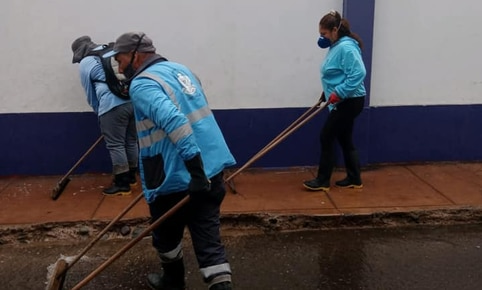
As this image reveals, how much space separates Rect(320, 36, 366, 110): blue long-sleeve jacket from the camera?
5.06 metres

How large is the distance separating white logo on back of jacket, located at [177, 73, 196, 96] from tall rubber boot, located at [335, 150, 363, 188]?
263 cm

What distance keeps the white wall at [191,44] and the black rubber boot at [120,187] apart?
0.91 metres

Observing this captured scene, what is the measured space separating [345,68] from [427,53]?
1.49 metres

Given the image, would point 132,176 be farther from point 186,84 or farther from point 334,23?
point 186,84

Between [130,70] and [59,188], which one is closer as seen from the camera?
[130,70]

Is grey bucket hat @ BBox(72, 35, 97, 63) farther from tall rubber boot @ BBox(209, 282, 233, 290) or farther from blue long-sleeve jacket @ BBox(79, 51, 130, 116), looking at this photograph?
tall rubber boot @ BBox(209, 282, 233, 290)

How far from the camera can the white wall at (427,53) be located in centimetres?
603

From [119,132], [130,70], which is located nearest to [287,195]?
[119,132]

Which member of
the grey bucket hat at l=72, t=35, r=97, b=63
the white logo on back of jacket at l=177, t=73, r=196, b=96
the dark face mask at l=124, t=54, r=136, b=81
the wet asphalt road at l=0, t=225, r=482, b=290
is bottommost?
the wet asphalt road at l=0, t=225, r=482, b=290

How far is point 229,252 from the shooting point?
14.9 ft

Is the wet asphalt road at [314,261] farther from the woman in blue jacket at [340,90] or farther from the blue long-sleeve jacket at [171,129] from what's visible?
the blue long-sleeve jacket at [171,129]

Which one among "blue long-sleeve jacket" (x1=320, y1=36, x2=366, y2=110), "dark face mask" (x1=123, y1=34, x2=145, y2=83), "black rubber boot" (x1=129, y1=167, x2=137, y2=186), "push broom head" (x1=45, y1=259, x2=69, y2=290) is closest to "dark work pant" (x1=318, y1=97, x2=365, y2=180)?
"blue long-sleeve jacket" (x1=320, y1=36, x2=366, y2=110)

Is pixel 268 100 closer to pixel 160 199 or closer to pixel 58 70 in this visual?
pixel 58 70

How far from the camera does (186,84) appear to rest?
10.8 feet
